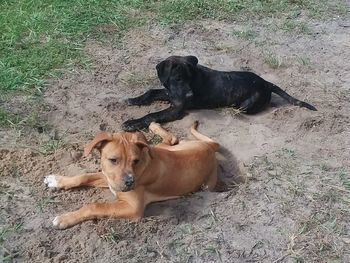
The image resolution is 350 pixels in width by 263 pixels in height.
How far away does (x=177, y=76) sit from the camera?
21.2 feet

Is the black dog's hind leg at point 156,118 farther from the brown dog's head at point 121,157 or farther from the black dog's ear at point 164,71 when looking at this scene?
the brown dog's head at point 121,157

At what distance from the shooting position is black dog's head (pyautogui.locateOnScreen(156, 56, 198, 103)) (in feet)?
21.1

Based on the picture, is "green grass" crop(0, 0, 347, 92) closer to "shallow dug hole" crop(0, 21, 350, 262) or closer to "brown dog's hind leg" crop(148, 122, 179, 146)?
"shallow dug hole" crop(0, 21, 350, 262)

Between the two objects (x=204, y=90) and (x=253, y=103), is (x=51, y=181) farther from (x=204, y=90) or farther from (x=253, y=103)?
(x=253, y=103)

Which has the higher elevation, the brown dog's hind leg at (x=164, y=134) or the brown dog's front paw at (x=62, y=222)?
the brown dog's hind leg at (x=164, y=134)

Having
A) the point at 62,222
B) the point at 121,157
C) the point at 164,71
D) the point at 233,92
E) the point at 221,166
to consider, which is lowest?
the point at 221,166

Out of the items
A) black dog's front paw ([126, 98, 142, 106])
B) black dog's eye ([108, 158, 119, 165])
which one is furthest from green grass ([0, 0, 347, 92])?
black dog's eye ([108, 158, 119, 165])

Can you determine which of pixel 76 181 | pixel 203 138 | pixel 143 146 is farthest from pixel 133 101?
pixel 143 146

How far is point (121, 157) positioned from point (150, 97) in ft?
6.72

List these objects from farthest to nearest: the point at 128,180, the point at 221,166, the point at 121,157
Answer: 1. the point at 221,166
2. the point at 121,157
3. the point at 128,180

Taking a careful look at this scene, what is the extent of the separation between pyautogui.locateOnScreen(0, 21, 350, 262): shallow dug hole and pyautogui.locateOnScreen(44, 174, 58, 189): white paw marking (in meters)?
0.06

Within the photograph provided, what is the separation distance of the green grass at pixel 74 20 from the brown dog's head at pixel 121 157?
212 cm

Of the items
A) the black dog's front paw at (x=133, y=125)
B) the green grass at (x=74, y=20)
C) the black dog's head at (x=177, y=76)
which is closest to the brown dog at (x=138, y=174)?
the black dog's front paw at (x=133, y=125)

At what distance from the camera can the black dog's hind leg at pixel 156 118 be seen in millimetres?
6082
